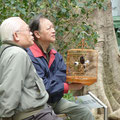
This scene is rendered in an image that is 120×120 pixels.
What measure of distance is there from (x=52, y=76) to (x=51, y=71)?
7 cm

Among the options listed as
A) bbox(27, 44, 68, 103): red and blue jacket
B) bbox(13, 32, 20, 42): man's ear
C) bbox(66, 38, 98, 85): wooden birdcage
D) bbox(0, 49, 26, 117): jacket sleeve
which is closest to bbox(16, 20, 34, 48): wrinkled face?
bbox(13, 32, 20, 42): man's ear

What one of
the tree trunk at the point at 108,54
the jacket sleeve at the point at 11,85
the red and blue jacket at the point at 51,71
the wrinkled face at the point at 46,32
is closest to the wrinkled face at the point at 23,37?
the jacket sleeve at the point at 11,85

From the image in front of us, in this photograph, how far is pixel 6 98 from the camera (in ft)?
8.73

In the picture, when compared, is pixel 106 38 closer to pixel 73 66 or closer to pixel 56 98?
pixel 73 66

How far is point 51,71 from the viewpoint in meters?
3.69

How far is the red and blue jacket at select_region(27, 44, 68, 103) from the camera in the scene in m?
3.44

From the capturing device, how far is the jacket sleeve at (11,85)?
2.65 m

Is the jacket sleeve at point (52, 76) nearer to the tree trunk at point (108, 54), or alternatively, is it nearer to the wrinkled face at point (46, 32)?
the wrinkled face at point (46, 32)

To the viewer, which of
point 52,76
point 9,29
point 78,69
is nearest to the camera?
point 9,29

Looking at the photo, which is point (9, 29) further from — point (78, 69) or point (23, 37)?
point (78, 69)

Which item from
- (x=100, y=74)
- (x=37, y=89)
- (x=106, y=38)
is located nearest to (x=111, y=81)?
(x=100, y=74)

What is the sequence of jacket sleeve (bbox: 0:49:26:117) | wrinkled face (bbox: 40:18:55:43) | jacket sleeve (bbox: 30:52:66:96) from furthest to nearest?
1. wrinkled face (bbox: 40:18:55:43)
2. jacket sleeve (bbox: 30:52:66:96)
3. jacket sleeve (bbox: 0:49:26:117)

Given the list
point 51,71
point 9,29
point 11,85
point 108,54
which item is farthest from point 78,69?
point 108,54

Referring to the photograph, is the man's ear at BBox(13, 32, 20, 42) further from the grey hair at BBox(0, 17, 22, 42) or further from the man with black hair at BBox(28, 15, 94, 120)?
the man with black hair at BBox(28, 15, 94, 120)
